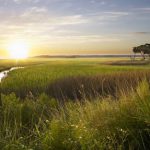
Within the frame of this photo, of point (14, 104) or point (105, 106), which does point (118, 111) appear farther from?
point (14, 104)

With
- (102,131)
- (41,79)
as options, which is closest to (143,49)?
(41,79)

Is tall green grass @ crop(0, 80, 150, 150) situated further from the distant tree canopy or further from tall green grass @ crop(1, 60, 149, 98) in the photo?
the distant tree canopy

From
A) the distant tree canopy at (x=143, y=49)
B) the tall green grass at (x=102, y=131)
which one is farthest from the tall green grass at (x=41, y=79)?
the distant tree canopy at (x=143, y=49)

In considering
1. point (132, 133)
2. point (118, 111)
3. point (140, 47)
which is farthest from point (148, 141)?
point (140, 47)

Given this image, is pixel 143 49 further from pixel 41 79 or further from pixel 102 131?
pixel 102 131

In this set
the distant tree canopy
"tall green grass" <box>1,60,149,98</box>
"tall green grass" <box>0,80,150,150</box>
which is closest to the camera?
"tall green grass" <box>0,80,150,150</box>

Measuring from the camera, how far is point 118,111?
8.46 m

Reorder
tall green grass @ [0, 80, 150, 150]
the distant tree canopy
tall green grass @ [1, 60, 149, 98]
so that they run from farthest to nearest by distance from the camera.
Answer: the distant tree canopy → tall green grass @ [1, 60, 149, 98] → tall green grass @ [0, 80, 150, 150]

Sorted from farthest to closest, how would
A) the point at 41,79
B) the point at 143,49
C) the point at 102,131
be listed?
the point at 143,49
the point at 41,79
the point at 102,131

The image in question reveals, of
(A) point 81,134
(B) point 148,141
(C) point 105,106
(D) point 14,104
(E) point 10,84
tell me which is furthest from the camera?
(E) point 10,84

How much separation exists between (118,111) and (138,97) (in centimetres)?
54

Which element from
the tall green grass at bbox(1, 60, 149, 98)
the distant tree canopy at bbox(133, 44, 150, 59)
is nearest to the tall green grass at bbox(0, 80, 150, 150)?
the tall green grass at bbox(1, 60, 149, 98)

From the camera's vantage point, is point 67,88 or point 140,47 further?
point 140,47

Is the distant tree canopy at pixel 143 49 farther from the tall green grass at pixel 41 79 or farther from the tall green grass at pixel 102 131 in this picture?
the tall green grass at pixel 102 131
